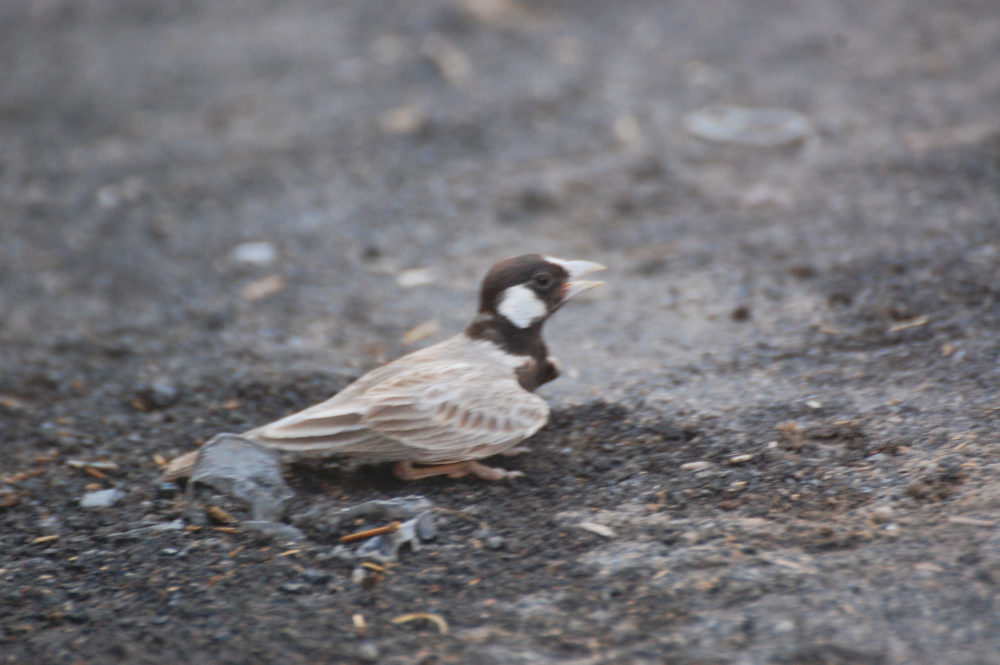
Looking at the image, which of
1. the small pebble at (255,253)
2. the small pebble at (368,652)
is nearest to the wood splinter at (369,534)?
the small pebble at (368,652)

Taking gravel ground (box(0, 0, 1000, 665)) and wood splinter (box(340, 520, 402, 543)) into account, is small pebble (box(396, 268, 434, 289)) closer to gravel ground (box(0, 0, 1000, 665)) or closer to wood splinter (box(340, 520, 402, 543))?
gravel ground (box(0, 0, 1000, 665))

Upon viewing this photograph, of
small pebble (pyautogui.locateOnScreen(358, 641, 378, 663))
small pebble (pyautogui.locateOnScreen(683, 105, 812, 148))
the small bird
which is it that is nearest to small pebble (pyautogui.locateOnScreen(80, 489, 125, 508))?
the small bird

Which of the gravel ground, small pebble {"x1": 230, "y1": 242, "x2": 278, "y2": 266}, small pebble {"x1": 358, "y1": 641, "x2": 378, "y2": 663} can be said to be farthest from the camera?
small pebble {"x1": 230, "y1": 242, "x2": 278, "y2": 266}

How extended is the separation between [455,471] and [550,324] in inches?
67.2

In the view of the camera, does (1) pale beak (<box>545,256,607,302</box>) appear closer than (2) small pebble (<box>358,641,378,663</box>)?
No

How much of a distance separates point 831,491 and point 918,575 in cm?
61

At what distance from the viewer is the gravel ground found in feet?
10.1

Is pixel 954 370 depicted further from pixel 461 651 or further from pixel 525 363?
pixel 461 651

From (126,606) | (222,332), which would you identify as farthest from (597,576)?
(222,332)

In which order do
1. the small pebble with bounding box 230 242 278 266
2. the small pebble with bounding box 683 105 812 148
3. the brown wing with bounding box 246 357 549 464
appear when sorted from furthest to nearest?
the small pebble with bounding box 683 105 812 148
the small pebble with bounding box 230 242 278 266
the brown wing with bounding box 246 357 549 464

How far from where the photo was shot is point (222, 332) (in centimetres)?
541

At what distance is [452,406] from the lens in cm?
379

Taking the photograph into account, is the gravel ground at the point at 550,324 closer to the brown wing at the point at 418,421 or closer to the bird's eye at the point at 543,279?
the brown wing at the point at 418,421

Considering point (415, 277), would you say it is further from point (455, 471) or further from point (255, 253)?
point (455, 471)
